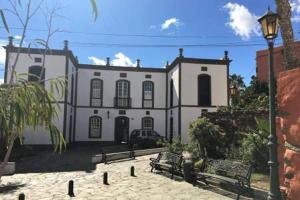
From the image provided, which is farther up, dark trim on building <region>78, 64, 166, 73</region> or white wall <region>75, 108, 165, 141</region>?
dark trim on building <region>78, 64, 166, 73</region>

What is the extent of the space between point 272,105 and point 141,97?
2402cm

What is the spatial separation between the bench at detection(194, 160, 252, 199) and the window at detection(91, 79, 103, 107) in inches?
751

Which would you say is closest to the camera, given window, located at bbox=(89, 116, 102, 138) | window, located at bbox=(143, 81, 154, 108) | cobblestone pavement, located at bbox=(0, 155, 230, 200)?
cobblestone pavement, located at bbox=(0, 155, 230, 200)

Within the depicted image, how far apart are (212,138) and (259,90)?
1823 cm

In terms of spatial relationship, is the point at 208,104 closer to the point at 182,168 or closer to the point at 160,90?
the point at 160,90

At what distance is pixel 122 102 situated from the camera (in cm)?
2977

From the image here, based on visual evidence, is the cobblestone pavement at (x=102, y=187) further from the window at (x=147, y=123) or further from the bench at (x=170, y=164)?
the window at (x=147, y=123)

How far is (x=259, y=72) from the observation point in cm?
3734

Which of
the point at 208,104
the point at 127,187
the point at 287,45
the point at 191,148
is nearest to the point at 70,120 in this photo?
the point at 208,104

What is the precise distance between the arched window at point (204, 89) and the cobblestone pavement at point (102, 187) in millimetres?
14568

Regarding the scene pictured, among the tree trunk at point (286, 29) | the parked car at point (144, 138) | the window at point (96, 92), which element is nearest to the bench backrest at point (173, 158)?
the tree trunk at point (286, 29)

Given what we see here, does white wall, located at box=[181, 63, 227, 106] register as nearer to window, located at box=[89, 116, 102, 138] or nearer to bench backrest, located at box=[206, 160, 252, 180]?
window, located at box=[89, 116, 102, 138]

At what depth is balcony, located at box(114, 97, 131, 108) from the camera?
29.6 metres

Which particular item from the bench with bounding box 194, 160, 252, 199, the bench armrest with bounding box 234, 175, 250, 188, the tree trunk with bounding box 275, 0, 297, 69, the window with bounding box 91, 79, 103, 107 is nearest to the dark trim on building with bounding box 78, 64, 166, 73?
the window with bounding box 91, 79, 103, 107
